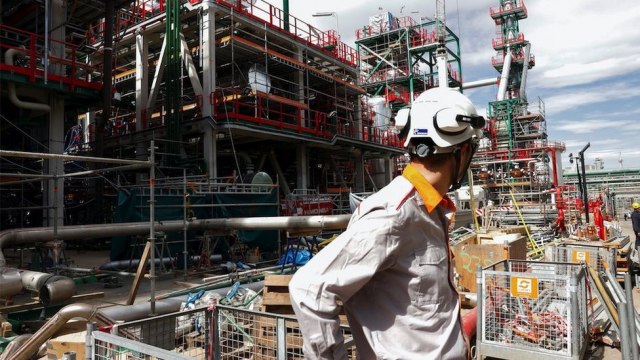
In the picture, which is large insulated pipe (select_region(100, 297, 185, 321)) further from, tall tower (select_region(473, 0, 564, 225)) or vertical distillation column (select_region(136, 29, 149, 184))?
tall tower (select_region(473, 0, 564, 225))

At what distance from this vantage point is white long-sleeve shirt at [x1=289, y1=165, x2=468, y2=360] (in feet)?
4.66

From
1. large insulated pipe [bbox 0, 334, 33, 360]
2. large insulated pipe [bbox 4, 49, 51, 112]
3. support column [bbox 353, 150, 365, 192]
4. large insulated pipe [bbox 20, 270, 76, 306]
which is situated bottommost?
large insulated pipe [bbox 0, 334, 33, 360]

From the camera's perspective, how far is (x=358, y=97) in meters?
26.7

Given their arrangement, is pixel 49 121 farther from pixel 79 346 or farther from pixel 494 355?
pixel 494 355

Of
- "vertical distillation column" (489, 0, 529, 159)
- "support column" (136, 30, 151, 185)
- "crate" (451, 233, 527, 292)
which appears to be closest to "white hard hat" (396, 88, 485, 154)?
"crate" (451, 233, 527, 292)

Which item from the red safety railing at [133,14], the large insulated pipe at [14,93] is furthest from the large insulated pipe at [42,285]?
the red safety railing at [133,14]

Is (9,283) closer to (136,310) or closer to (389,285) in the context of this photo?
(136,310)

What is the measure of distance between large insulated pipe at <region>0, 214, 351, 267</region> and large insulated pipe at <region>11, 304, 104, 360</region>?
12.1ft

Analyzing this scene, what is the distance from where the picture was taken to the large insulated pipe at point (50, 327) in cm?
430

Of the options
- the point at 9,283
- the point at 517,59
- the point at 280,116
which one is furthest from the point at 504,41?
the point at 9,283

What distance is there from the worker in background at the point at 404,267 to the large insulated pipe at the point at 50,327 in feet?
13.8

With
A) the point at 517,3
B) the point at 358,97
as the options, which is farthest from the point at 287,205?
the point at 517,3

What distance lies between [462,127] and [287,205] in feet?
44.9

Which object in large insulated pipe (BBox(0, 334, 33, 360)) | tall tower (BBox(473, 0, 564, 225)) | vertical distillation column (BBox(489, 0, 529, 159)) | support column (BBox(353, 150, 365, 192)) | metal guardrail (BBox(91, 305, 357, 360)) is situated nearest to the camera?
metal guardrail (BBox(91, 305, 357, 360))
